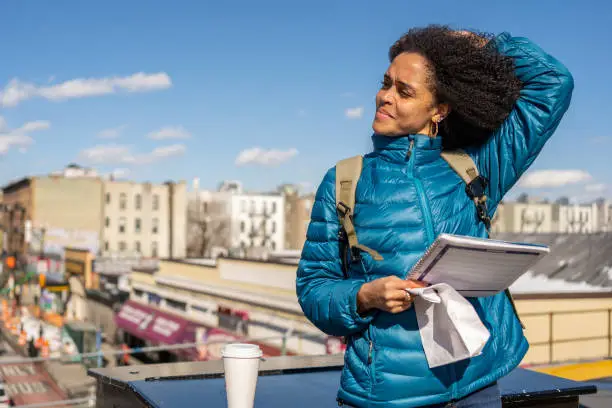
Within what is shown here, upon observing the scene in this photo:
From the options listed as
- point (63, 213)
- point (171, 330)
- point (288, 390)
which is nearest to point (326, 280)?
point (288, 390)

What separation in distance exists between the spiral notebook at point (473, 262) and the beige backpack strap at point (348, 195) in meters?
0.22

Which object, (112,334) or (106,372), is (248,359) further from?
(112,334)

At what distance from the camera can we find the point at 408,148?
240 centimetres

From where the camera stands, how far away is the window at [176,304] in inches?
1452

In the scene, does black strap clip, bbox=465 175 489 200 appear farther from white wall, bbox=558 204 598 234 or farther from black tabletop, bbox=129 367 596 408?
white wall, bbox=558 204 598 234

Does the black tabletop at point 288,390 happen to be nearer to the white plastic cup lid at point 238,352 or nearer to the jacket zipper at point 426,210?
the white plastic cup lid at point 238,352

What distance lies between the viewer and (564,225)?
353 ft

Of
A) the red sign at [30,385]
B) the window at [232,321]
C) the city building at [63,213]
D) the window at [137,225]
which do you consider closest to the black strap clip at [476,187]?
the window at [232,321]

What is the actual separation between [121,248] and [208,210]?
694 inches

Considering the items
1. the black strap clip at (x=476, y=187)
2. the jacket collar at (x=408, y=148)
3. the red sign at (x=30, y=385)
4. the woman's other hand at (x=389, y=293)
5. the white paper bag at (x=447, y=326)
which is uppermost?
the jacket collar at (x=408, y=148)

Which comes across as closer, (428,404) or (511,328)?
(428,404)

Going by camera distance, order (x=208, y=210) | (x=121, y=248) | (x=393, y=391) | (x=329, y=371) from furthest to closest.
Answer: (x=208, y=210) < (x=121, y=248) < (x=329, y=371) < (x=393, y=391)

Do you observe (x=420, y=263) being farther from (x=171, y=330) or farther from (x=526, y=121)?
(x=171, y=330)

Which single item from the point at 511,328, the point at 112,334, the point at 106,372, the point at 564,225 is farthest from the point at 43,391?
the point at 564,225
